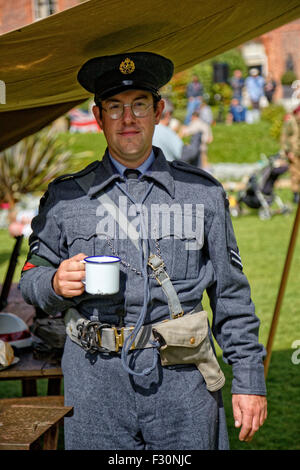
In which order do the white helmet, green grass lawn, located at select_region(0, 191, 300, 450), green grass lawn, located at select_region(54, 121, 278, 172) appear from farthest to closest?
green grass lawn, located at select_region(54, 121, 278, 172) → green grass lawn, located at select_region(0, 191, 300, 450) → the white helmet

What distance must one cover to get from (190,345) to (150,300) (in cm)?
23

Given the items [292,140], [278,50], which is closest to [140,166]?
[292,140]

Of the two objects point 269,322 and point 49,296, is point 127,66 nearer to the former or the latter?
point 49,296

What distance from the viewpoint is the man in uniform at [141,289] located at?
254cm

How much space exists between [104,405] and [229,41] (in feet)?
6.21

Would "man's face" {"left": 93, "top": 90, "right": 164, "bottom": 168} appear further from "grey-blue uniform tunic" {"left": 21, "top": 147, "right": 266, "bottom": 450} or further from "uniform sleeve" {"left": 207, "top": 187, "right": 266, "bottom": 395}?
"uniform sleeve" {"left": 207, "top": 187, "right": 266, "bottom": 395}

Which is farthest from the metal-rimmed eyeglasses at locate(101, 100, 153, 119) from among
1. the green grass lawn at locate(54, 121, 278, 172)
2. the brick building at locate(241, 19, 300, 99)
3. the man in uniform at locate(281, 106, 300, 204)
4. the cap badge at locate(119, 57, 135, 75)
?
the brick building at locate(241, 19, 300, 99)

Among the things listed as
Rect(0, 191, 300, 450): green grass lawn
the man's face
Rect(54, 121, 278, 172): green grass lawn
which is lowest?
Rect(0, 191, 300, 450): green grass lawn

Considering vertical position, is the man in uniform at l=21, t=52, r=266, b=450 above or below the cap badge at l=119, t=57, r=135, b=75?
below

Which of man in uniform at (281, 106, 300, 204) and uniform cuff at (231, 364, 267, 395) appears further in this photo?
man in uniform at (281, 106, 300, 204)

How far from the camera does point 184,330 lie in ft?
8.25

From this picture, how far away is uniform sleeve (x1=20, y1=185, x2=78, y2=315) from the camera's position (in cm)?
258

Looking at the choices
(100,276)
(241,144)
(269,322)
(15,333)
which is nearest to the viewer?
(100,276)

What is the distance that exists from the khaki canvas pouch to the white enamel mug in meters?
0.30
